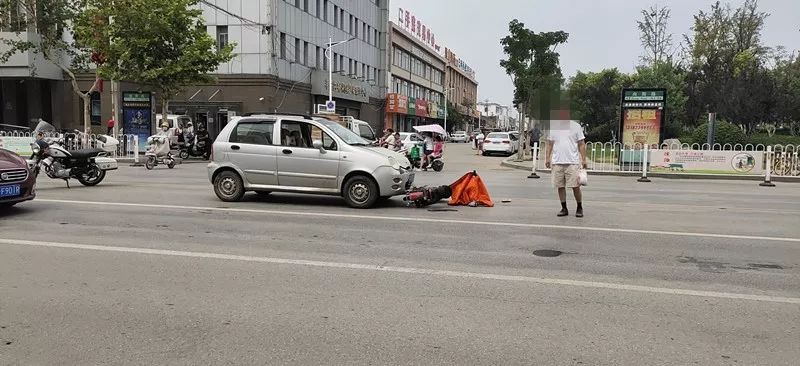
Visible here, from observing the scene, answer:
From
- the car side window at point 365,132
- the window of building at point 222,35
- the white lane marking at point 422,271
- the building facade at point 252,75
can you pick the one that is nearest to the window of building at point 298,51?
the building facade at point 252,75

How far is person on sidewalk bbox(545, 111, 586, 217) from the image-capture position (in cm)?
956

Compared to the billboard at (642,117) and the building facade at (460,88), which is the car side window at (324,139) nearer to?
the billboard at (642,117)

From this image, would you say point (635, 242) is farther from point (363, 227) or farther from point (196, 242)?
point (196, 242)

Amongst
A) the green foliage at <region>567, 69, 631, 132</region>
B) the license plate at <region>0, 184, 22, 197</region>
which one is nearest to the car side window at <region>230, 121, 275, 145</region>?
the license plate at <region>0, 184, 22, 197</region>

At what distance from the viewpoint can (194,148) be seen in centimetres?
2495

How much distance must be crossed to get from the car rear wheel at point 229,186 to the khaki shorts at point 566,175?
5353 mm

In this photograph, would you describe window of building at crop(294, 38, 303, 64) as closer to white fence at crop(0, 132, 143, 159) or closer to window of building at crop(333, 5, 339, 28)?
window of building at crop(333, 5, 339, 28)

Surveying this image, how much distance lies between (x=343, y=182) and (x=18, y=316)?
630 cm

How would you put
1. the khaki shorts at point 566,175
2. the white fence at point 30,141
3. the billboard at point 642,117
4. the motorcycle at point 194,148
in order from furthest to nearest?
1. the motorcycle at point 194,148
2. the white fence at point 30,141
3. the billboard at point 642,117
4. the khaki shorts at point 566,175

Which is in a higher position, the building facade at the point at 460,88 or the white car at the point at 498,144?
the building facade at the point at 460,88

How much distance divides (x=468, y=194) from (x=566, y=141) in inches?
85.3

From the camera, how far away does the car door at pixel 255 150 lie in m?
10.9

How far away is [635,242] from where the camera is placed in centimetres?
775

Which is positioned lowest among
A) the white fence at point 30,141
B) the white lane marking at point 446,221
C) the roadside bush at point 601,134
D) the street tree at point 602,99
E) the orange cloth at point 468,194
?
the white lane marking at point 446,221
